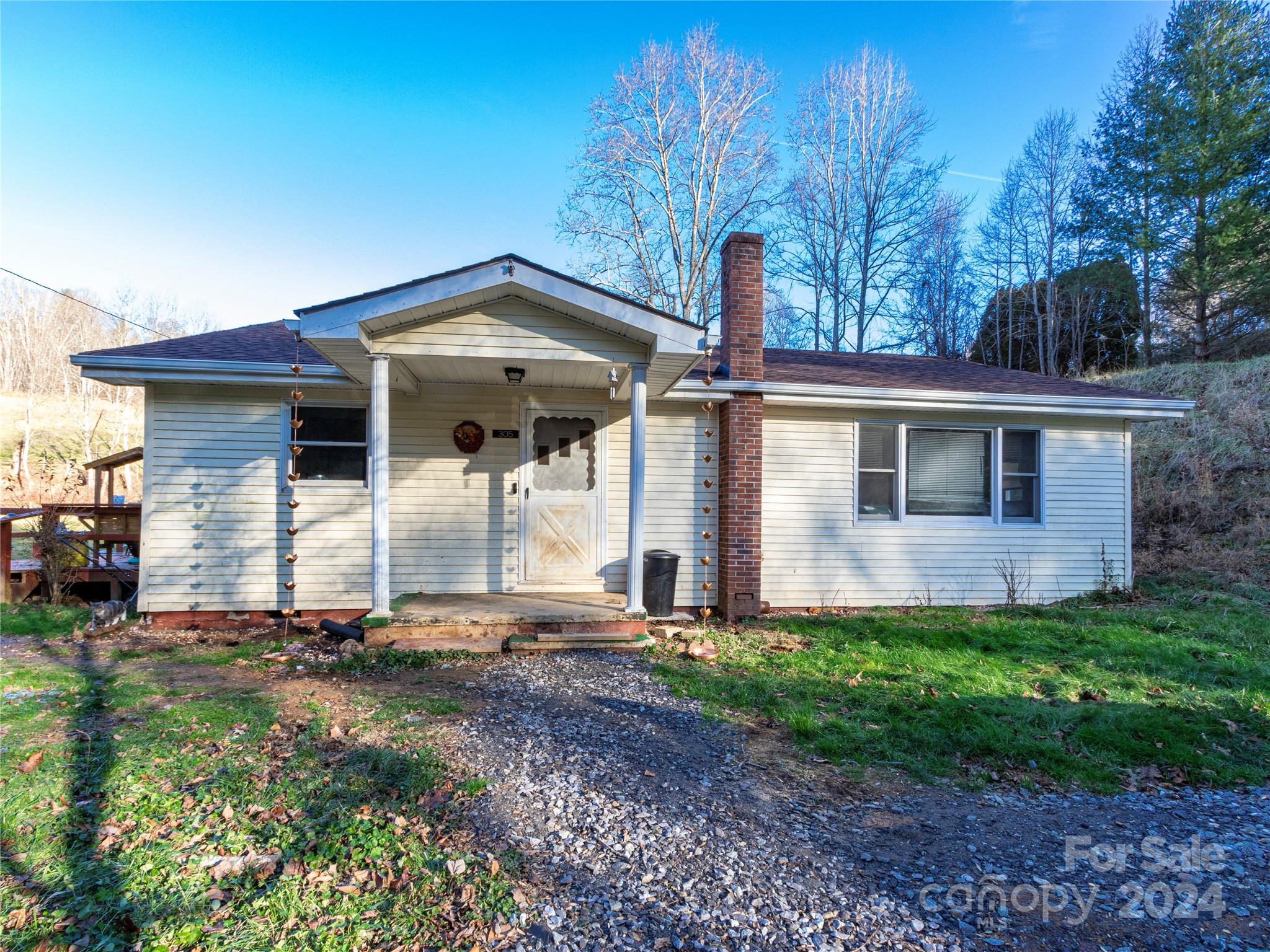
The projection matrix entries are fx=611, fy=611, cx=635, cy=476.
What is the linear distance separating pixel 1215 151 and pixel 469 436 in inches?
844

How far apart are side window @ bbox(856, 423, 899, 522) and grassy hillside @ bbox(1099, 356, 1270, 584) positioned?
4815mm

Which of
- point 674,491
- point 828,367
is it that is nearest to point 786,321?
point 828,367

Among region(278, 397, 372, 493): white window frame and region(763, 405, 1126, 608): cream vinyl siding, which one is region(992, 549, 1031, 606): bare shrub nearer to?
region(763, 405, 1126, 608): cream vinyl siding

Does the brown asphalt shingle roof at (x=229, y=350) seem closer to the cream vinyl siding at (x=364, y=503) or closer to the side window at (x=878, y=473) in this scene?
the cream vinyl siding at (x=364, y=503)

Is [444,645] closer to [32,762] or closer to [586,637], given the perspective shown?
[586,637]

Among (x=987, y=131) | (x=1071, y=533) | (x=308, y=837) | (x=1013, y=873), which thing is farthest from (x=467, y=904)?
(x=987, y=131)

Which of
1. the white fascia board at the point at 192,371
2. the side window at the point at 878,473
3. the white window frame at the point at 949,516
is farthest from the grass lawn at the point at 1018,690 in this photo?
the white fascia board at the point at 192,371

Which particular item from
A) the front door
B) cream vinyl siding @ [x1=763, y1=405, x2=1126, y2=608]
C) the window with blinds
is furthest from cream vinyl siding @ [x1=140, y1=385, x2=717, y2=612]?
the window with blinds

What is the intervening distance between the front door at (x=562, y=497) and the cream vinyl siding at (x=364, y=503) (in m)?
0.15

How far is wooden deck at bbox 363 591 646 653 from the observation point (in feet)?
19.4

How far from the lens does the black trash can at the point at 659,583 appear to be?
23.5 ft

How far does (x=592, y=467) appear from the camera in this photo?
25.3 ft

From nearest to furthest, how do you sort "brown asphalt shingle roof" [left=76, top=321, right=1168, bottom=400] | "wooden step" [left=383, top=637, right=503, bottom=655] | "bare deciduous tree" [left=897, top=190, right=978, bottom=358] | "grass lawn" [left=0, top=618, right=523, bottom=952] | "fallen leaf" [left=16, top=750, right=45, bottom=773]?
"grass lawn" [left=0, top=618, right=523, bottom=952]
"fallen leaf" [left=16, top=750, right=45, bottom=773]
"wooden step" [left=383, top=637, right=503, bottom=655]
"brown asphalt shingle roof" [left=76, top=321, right=1168, bottom=400]
"bare deciduous tree" [left=897, top=190, right=978, bottom=358]

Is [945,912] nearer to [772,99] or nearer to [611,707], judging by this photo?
[611,707]
